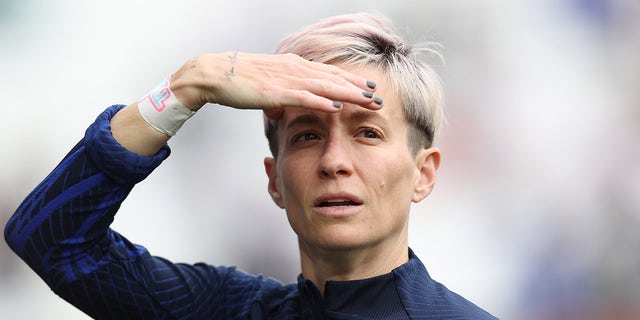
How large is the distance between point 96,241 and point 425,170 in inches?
33.0

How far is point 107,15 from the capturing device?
15.6ft

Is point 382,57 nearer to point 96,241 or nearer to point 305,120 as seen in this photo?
point 305,120

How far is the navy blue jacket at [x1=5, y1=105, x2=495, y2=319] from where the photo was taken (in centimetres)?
212

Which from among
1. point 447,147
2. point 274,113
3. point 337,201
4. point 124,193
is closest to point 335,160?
point 337,201

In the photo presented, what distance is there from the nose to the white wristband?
1.05 feet

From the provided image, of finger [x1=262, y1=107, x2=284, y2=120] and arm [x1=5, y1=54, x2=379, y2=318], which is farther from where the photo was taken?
finger [x1=262, y1=107, x2=284, y2=120]

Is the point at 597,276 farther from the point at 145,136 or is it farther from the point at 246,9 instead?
the point at 145,136

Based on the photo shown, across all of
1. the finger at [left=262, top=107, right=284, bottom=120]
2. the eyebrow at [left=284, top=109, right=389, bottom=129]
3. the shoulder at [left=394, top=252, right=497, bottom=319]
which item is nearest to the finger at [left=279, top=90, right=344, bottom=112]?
the eyebrow at [left=284, top=109, right=389, bottom=129]

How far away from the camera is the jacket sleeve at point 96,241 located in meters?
2.12

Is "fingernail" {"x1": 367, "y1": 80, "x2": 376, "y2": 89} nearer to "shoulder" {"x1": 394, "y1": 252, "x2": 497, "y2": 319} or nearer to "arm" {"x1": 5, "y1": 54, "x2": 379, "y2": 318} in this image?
"arm" {"x1": 5, "y1": 54, "x2": 379, "y2": 318}

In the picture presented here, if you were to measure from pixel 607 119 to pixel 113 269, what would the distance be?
329cm

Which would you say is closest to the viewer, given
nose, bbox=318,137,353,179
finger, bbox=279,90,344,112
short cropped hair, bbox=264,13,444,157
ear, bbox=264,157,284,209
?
finger, bbox=279,90,344,112

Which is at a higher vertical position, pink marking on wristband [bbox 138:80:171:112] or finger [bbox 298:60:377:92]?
finger [bbox 298:60:377:92]

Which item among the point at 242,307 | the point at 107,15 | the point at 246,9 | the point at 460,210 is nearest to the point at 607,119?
the point at 460,210
